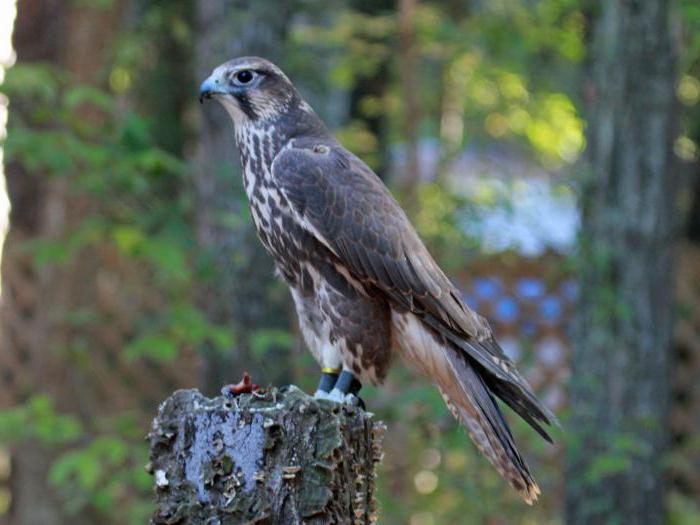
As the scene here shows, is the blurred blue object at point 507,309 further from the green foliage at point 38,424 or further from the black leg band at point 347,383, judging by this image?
the black leg band at point 347,383

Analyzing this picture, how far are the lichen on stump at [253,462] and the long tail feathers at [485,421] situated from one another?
65 centimetres

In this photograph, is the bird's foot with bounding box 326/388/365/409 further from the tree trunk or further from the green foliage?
the tree trunk

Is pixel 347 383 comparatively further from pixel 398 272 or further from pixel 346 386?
pixel 398 272

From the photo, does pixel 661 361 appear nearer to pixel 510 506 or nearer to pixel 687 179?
pixel 510 506

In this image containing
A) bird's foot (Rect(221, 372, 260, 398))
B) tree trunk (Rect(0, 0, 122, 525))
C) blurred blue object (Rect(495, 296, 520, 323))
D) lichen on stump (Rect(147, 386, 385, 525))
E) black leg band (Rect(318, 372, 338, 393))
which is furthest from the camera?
blurred blue object (Rect(495, 296, 520, 323))

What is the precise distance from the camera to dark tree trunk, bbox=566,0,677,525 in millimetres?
5613

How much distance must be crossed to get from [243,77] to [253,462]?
1427mm

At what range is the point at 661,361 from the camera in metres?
5.70

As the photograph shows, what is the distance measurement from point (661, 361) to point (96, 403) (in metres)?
3.32

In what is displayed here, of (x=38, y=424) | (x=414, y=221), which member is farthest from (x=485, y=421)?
(x=414, y=221)

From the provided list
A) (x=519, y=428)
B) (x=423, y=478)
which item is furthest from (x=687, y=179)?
(x=519, y=428)

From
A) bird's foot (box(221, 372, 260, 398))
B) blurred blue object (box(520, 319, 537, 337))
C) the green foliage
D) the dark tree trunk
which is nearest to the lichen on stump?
bird's foot (box(221, 372, 260, 398))

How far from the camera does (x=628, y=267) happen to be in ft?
18.4

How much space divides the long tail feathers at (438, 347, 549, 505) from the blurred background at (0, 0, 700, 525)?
Answer: 5.54ft
